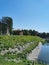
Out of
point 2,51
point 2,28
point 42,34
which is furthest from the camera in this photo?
point 42,34

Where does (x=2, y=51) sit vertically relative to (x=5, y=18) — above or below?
below

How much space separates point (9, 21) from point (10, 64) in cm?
5542

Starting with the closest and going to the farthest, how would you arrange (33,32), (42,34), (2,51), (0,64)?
(0,64) < (2,51) < (33,32) < (42,34)

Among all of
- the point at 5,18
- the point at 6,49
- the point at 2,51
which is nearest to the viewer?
the point at 2,51

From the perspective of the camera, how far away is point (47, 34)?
13688 cm

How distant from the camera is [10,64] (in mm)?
13953

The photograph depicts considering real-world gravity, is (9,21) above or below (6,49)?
above

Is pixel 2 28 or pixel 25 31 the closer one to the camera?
pixel 2 28

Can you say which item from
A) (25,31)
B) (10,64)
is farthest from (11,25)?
(10,64)

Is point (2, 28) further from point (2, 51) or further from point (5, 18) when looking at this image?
point (2, 51)

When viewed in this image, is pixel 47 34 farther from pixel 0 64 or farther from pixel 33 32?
pixel 0 64

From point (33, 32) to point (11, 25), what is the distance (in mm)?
42874

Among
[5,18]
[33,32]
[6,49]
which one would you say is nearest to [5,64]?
[6,49]

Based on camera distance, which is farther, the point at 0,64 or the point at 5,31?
the point at 5,31
